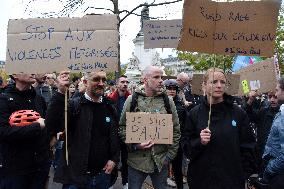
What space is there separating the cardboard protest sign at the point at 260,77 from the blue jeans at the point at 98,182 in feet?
10.8

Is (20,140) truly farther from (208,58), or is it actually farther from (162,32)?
(208,58)

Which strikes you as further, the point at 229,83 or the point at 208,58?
the point at 208,58

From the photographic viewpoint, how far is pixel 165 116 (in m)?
4.46

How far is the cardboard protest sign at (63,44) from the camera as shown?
163 inches

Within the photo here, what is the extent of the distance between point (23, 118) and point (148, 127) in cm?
133

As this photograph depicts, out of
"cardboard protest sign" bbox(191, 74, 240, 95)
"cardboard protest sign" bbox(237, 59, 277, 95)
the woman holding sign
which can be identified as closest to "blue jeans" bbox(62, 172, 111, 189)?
the woman holding sign

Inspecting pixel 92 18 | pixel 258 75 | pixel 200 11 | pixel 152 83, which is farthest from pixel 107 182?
pixel 258 75

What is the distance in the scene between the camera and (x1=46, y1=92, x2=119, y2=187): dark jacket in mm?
3943

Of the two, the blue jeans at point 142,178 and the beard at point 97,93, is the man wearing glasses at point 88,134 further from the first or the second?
the blue jeans at point 142,178

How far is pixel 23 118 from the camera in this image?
13.0 feet

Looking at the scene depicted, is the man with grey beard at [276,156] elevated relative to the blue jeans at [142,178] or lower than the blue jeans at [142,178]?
elevated

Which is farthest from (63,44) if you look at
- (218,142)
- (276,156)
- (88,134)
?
(276,156)

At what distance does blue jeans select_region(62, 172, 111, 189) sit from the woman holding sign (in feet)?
2.79

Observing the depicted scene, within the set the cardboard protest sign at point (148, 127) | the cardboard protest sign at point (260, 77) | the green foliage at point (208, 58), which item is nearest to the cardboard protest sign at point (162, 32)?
the cardboard protest sign at point (260, 77)
